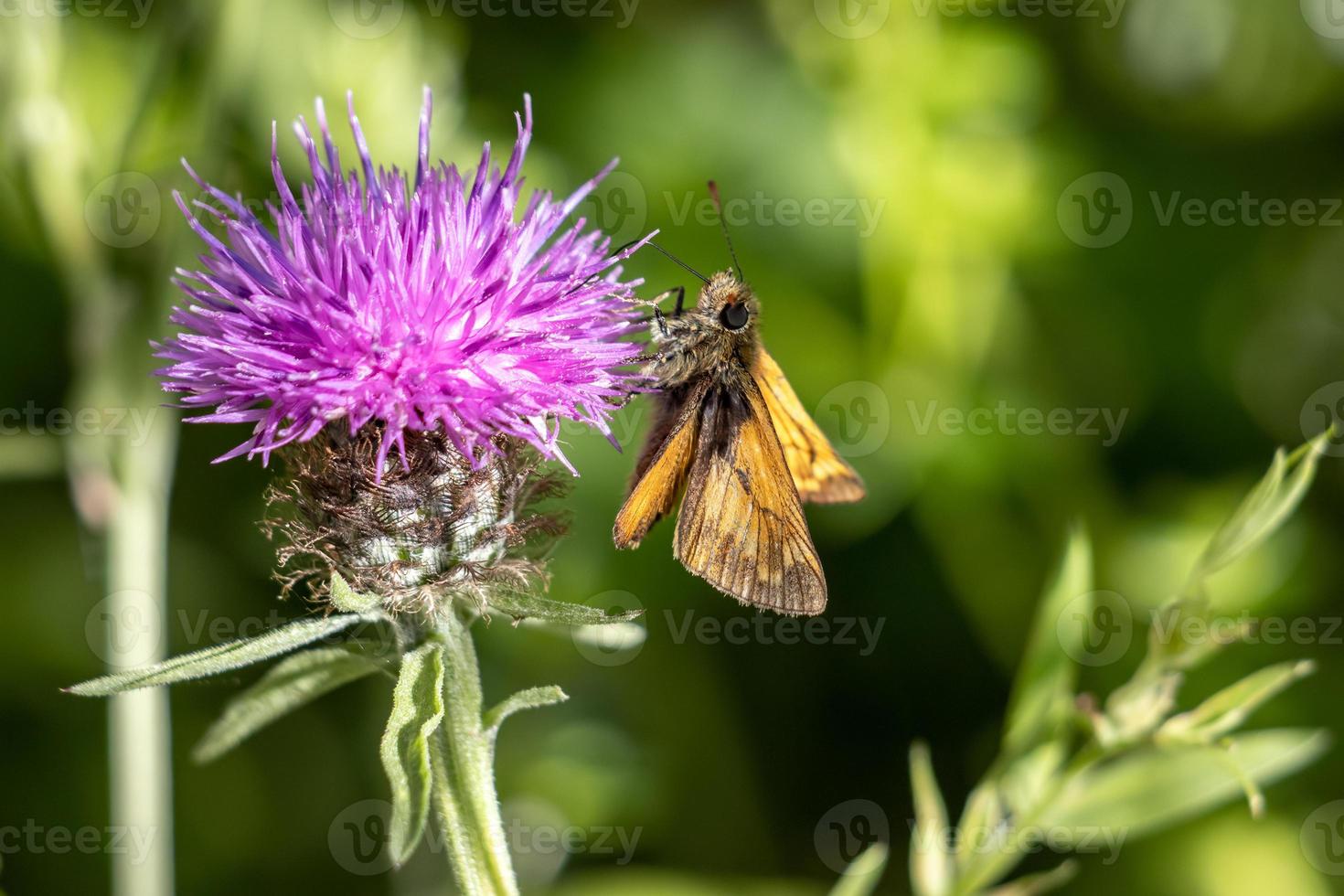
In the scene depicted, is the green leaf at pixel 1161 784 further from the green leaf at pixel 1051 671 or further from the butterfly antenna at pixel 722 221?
the butterfly antenna at pixel 722 221

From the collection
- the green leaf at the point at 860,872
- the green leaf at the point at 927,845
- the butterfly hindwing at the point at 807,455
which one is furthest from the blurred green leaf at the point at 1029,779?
the butterfly hindwing at the point at 807,455

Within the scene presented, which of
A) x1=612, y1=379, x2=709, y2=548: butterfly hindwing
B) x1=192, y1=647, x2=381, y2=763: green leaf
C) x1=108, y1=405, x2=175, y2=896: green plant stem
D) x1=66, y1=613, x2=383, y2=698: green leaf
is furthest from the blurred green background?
x1=66, y1=613, x2=383, y2=698: green leaf

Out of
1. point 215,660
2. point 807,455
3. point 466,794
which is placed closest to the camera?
point 215,660

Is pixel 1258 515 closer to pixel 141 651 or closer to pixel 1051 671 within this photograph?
pixel 1051 671

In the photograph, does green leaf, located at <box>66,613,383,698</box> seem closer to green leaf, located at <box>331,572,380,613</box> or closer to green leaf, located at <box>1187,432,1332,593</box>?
green leaf, located at <box>331,572,380,613</box>

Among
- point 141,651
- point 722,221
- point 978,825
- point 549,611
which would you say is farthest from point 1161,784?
point 141,651

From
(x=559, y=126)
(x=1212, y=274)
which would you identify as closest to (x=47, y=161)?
(x=559, y=126)

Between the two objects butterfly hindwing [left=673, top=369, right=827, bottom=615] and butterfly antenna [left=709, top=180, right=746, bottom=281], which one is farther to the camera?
butterfly antenna [left=709, top=180, right=746, bottom=281]

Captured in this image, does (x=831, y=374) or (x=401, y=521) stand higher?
(x=831, y=374)
